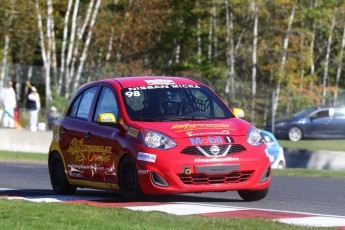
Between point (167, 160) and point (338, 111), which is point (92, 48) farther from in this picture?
point (167, 160)

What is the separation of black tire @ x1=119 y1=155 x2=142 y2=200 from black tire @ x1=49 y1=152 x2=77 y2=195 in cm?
170

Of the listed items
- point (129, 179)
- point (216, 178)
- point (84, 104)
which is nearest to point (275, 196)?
point (216, 178)

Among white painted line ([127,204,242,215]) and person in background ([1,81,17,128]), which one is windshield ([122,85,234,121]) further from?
person in background ([1,81,17,128])

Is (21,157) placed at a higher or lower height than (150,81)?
lower

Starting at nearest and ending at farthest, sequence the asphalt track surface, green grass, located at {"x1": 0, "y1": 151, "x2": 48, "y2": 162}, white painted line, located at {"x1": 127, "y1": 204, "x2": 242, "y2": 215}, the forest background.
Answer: white painted line, located at {"x1": 127, "y1": 204, "x2": 242, "y2": 215} < the asphalt track surface < green grass, located at {"x1": 0, "y1": 151, "x2": 48, "y2": 162} < the forest background

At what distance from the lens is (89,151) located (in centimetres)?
1441

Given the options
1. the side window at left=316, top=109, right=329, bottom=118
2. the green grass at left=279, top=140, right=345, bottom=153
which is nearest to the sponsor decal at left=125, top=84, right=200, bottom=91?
the green grass at left=279, top=140, right=345, bottom=153

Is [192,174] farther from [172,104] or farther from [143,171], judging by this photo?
[172,104]

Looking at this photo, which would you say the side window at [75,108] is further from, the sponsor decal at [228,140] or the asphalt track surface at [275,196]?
the sponsor decal at [228,140]

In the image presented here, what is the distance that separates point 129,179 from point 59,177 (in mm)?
2109

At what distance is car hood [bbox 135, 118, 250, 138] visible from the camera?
13.2 meters

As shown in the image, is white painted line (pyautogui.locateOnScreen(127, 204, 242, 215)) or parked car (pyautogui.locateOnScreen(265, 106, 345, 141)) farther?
parked car (pyautogui.locateOnScreen(265, 106, 345, 141))

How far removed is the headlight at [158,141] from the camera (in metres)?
13.1

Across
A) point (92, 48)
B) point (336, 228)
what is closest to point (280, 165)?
point (336, 228)
